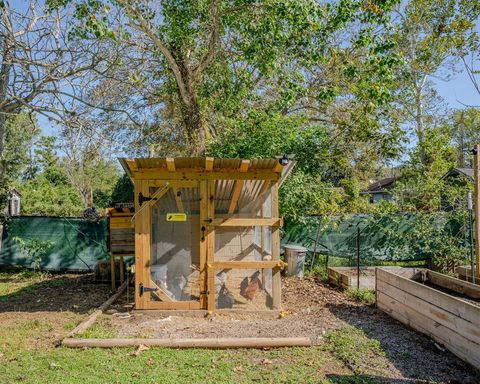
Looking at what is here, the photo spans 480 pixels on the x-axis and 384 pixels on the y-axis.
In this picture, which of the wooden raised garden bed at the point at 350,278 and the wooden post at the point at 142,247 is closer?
the wooden post at the point at 142,247

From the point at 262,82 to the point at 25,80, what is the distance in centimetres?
766

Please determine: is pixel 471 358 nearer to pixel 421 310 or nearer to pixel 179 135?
pixel 421 310

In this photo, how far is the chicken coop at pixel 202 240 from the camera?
5.71 meters

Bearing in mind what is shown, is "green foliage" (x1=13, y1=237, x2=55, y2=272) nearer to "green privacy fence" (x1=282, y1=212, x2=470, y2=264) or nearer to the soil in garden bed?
"green privacy fence" (x1=282, y1=212, x2=470, y2=264)

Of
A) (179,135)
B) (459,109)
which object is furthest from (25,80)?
(459,109)

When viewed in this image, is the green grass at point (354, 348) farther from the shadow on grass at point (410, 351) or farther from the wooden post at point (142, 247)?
the wooden post at point (142, 247)

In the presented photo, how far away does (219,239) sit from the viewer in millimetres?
5809

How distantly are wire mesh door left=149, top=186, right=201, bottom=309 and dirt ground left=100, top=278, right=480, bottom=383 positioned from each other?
292 mm

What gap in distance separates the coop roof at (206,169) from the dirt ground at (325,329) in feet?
6.55

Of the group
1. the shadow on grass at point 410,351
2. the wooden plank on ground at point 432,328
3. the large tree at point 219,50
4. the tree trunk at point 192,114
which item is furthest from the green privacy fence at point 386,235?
the shadow on grass at point 410,351

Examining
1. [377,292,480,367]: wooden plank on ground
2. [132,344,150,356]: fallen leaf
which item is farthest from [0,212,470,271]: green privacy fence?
[132,344,150,356]: fallen leaf

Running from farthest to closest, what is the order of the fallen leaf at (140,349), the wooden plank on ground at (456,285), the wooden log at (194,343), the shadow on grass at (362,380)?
the wooden plank on ground at (456,285)
the wooden log at (194,343)
the fallen leaf at (140,349)
the shadow on grass at (362,380)

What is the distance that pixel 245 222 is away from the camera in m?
5.78

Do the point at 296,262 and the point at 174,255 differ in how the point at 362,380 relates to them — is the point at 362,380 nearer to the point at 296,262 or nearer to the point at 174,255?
the point at 174,255
